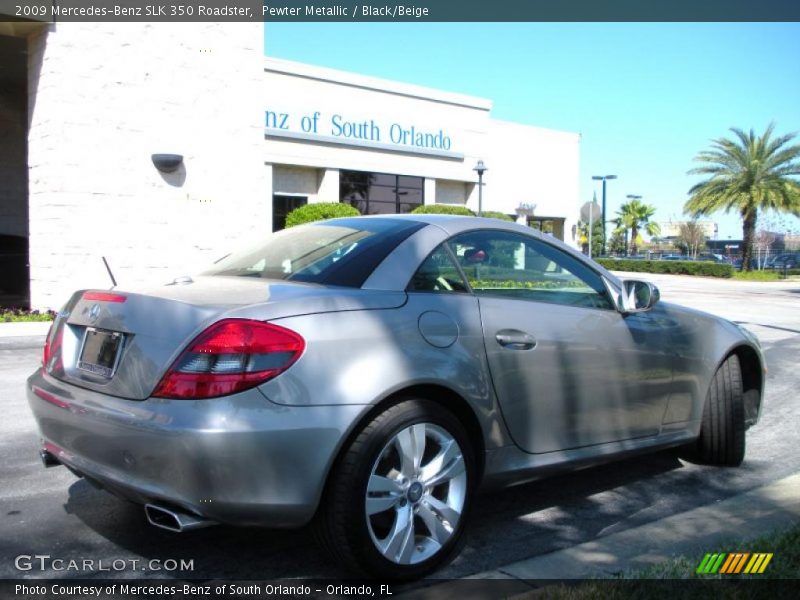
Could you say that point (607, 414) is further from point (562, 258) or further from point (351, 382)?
point (351, 382)

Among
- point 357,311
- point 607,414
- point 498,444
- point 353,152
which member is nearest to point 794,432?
point 607,414

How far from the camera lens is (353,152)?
27.4m

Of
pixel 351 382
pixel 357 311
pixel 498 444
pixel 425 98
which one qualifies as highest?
pixel 425 98

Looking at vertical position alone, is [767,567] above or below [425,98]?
below

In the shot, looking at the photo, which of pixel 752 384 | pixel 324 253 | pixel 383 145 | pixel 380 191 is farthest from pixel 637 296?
pixel 380 191

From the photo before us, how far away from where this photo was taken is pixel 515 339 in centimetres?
359

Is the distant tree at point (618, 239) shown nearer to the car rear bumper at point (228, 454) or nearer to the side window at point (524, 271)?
the side window at point (524, 271)

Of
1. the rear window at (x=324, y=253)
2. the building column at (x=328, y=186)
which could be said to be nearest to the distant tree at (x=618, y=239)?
the building column at (x=328, y=186)

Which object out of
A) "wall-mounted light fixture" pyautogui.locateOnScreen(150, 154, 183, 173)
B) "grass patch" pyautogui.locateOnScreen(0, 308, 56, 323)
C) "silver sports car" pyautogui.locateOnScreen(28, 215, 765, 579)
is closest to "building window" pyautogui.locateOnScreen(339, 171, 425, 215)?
"wall-mounted light fixture" pyautogui.locateOnScreen(150, 154, 183, 173)

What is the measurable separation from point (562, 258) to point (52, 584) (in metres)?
2.85

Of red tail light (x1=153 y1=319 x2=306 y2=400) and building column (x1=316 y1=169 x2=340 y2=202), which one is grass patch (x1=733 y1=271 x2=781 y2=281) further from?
red tail light (x1=153 y1=319 x2=306 y2=400)

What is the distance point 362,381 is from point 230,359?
499 mm

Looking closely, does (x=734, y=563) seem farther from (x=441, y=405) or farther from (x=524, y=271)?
(x=524, y=271)

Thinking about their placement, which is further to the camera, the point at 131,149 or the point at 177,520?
the point at 131,149
